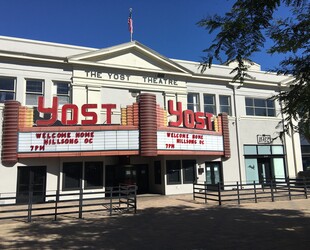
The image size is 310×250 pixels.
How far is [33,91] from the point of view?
19.9 metres

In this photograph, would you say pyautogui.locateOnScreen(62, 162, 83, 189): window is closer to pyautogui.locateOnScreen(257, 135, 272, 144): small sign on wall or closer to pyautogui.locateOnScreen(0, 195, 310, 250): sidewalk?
pyautogui.locateOnScreen(0, 195, 310, 250): sidewalk

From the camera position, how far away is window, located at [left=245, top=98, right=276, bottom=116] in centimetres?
2647

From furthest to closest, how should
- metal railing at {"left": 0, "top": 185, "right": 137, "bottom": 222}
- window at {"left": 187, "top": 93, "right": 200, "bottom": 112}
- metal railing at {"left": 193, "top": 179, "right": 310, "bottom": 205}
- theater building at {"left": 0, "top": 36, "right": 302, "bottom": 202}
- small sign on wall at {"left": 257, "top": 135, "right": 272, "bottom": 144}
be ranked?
small sign on wall at {"left": 257, "top": 135, "right": 272, "bottom": 144} → window at {"left": 187, "top": 93, "right": 200, "bottom": 112} → theater building at {"left": 0, "top": 36, "right": 302, "bottom": 202} → metal railing at {"left": 193, "top": 179, "right": 310, "bottom": 205} → metal railing at {"left": 0, "top": 185, "right": 137, "bottom": 222}

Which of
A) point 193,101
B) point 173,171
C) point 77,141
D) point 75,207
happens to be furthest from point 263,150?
point 75,207

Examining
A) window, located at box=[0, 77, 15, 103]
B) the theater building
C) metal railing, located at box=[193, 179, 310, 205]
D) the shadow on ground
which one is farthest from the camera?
window, located at box=[0, 77, 15, 103]

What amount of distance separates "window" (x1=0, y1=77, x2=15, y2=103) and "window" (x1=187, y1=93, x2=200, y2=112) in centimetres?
1274

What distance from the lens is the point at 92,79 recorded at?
21.2m

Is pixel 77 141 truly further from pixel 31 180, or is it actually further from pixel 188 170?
pixel 188 170

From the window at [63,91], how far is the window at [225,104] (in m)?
12.4

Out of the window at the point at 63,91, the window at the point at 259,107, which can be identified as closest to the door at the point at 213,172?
the window at the point at 259,107

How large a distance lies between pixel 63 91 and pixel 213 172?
12760 millimetres

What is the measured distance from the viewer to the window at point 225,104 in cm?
2558

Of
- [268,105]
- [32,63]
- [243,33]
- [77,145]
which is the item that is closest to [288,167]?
[268,105]

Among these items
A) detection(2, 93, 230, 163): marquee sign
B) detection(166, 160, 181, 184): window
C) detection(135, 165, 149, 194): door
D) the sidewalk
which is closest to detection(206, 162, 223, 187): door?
detection(166, 160, 181, 184): window
